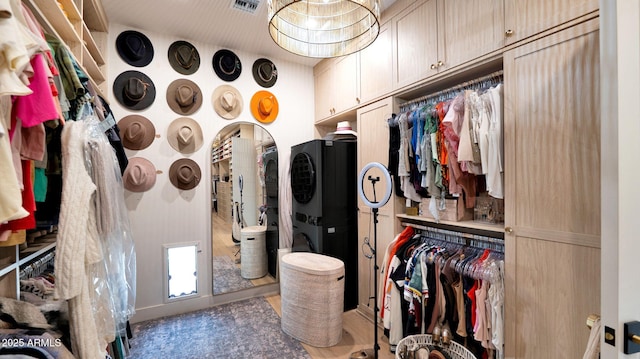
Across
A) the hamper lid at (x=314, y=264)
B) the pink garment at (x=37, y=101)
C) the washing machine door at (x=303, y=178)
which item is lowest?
the hamper lid at (x=314, y=264)

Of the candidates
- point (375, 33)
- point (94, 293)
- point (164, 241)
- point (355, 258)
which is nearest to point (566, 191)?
point (375, 33)

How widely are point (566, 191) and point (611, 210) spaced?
61 centimetres

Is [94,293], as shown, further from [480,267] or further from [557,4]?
[557,4]

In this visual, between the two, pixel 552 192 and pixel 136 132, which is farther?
pixel 136 132

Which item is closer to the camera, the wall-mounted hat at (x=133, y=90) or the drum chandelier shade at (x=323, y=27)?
the drum chandelier shade at (x=323, y=27)

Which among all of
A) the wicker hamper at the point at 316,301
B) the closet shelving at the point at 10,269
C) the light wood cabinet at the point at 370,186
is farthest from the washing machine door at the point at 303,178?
the closet shelving at the point at 10,269

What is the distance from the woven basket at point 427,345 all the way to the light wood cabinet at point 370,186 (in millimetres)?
746

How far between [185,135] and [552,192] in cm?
286

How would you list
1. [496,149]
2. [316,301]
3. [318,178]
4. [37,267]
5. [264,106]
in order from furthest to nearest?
1. [264,106]
2. [318,178]
3. [316,301]
4. [496,149]
5. [37,267]

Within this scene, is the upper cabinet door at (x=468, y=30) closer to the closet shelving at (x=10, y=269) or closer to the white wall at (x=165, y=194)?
the white wall at (x=165, y=194)

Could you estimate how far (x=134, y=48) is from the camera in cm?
251

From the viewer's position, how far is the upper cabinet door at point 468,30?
156cm

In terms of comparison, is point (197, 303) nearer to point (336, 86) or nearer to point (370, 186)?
point (370, 186)

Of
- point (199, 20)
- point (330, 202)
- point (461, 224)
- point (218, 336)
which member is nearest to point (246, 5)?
point (199, 20)
